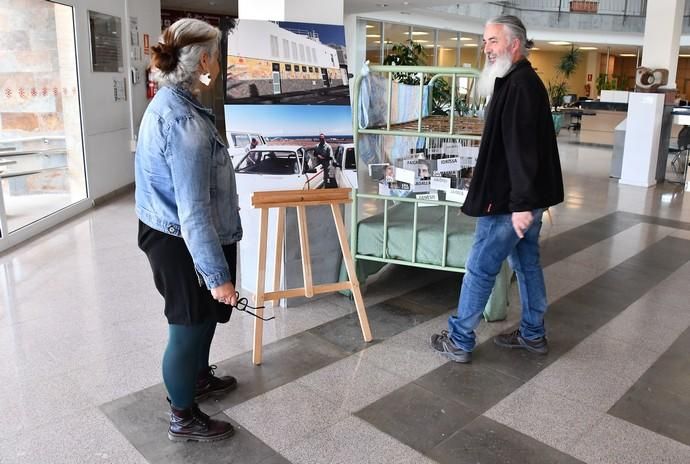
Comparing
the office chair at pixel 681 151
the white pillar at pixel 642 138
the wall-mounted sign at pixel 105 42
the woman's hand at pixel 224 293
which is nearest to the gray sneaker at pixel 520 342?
the woman's hand at pixel 224 293

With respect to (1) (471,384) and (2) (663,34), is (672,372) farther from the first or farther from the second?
(2) (663,34)

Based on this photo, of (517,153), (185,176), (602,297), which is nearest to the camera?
(185,176)

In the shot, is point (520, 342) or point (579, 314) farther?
point (579, 314)

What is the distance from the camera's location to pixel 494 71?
269cm

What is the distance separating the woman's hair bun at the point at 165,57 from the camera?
6.37 feet

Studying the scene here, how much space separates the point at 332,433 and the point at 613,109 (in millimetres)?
12220

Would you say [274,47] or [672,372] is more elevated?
[274,47]

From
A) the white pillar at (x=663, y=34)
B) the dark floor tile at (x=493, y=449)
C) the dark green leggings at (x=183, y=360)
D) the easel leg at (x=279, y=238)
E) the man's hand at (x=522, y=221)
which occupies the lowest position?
the dark floor tile at (x=493, y=449)

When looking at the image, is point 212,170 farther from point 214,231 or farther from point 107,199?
point 107,199

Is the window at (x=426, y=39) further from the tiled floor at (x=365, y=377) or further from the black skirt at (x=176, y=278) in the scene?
the black skirt at (x=176, y=278)

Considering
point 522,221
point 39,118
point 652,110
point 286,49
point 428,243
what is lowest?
point 428,243

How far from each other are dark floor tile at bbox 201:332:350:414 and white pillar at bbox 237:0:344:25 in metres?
1.92

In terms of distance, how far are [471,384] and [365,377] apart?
1.63 feet

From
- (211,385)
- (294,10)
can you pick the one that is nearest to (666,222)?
(294,10)
